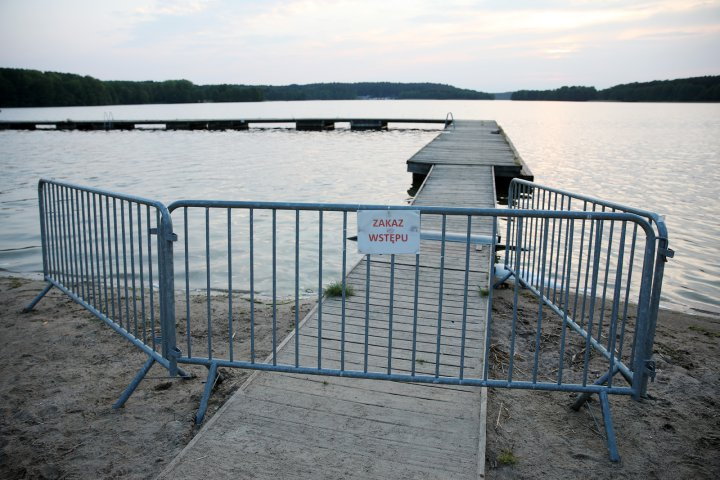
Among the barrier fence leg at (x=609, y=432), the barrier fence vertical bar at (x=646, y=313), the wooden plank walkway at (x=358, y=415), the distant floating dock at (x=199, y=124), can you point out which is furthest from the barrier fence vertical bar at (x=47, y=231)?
the distant floating dock at (x=199, y=124)

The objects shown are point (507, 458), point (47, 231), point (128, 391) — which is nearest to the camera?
point (507, 458)

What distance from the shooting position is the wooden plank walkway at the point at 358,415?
3475 millimetres

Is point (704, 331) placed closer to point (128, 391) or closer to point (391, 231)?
point (391, 231)

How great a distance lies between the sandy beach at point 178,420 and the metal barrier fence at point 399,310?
22 centimetres

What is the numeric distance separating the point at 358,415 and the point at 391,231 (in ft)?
4.47

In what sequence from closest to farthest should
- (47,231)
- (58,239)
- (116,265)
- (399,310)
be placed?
(116,265) < (399,310) < (58,239) < (47,231)

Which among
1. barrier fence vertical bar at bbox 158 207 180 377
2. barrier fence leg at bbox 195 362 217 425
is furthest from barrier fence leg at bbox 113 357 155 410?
barrier fence leg at bbox 195 362 217 425

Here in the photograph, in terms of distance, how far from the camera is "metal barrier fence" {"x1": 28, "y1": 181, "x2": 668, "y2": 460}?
4.06 meters

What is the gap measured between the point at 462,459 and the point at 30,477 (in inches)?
108

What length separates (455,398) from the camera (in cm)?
430

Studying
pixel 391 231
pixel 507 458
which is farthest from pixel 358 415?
pixel 391 231

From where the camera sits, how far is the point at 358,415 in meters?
4.05

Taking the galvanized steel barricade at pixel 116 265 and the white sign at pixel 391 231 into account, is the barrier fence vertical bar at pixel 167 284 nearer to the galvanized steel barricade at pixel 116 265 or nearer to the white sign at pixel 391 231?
the galvanized steel barricade at pixel 116 265

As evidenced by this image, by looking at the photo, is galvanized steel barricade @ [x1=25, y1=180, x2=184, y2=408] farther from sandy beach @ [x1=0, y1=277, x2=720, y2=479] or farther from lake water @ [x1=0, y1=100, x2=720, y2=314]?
lake water @ [x1=0, y1=100, x2=720, y2=314]
